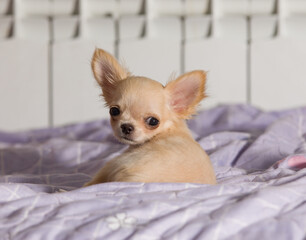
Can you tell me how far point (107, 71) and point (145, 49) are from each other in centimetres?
132

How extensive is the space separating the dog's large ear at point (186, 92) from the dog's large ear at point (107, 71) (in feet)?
0.47

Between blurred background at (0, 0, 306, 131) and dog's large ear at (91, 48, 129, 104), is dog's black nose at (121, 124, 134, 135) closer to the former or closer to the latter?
dog's large ear at (91, 48, 129, 104)

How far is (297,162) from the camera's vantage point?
55.2 inches

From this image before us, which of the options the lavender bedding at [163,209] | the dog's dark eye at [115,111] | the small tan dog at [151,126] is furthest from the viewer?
the dog's dark eye at [115,111]

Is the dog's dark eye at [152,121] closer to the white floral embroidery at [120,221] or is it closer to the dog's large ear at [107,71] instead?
the dog's large ear at [107,71]

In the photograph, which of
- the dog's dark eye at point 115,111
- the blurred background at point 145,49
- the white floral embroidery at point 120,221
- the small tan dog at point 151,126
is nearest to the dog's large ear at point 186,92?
the small tan dog at point 151,126

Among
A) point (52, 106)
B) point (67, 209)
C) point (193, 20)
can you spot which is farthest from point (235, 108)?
point (67, 209)

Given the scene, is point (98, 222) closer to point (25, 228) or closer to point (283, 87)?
point (25, 228)

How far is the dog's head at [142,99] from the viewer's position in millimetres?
1219

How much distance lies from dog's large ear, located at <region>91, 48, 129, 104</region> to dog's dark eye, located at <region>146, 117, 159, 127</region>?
0.16 m

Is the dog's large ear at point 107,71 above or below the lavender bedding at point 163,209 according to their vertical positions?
above

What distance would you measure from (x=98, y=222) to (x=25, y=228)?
5.6 inches

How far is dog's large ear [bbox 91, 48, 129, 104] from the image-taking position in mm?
1342

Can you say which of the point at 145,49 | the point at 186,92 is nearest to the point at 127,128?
the point at 186,92
